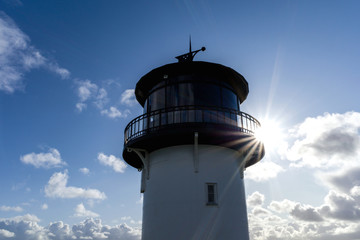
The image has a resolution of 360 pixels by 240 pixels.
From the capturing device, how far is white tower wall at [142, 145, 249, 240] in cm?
1181

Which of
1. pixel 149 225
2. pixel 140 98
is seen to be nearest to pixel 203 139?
pixel 149 225

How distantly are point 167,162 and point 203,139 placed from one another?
204 cm

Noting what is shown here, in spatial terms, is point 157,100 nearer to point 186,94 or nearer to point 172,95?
point 172,95

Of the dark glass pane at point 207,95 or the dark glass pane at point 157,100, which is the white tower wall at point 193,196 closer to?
the dark glass pane at point 207,95

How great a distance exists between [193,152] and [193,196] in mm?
1987

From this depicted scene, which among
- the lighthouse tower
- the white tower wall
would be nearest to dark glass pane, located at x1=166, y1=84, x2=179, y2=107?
the lighthouse tower

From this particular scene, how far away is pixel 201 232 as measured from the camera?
11.6 metres

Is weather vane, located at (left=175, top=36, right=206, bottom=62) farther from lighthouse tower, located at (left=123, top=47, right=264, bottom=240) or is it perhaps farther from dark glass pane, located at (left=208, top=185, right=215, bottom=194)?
dark glass pane, located at (left=208, top=185, right=215, bottom=194)

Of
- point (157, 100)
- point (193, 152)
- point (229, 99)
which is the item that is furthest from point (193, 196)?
point (229, 99)

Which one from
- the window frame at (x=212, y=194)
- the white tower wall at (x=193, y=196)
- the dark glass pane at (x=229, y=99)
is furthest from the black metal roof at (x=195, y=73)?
the window frame at (x=212, y=194)

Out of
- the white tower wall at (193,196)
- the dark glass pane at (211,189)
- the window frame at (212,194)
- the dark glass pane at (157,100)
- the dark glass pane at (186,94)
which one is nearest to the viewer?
the white tower wall at (193,196)

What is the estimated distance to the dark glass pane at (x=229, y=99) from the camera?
14.1 m

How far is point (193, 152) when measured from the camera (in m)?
12.9

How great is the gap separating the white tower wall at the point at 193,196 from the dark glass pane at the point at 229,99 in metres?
2.28
